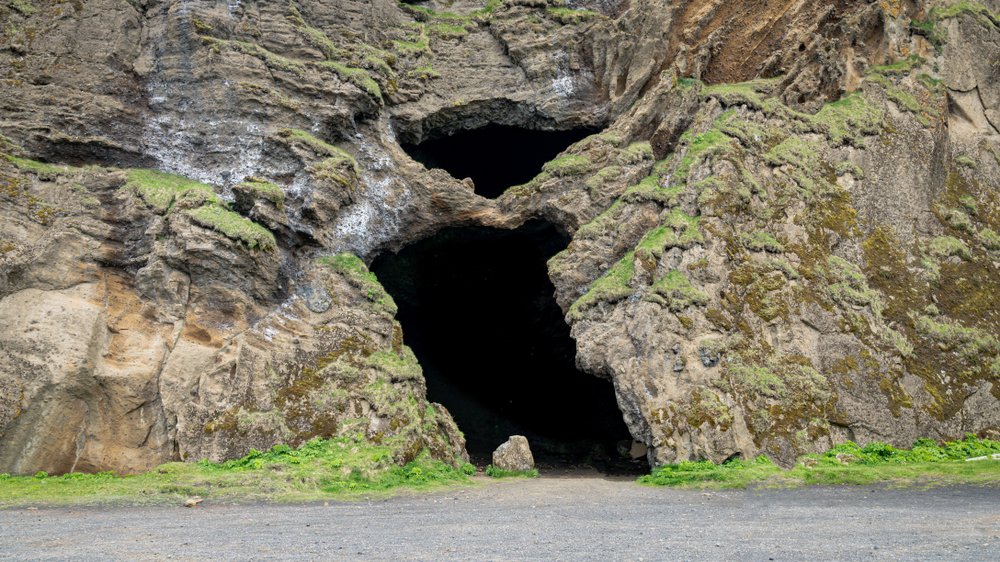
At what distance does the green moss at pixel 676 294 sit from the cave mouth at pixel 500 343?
6029 mm

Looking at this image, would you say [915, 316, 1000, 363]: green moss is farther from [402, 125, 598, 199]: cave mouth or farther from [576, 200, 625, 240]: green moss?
[402, 125, 598, 199]: cave mouth

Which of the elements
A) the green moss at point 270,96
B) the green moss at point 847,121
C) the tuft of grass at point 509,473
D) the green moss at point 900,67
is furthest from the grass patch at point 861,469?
the green moss at point 270,96

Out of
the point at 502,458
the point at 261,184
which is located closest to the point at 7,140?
the point at 261,184

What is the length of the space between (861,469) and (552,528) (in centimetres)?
761

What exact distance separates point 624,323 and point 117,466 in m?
12.0

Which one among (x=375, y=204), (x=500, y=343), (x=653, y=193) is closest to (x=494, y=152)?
(x=375, y=204)

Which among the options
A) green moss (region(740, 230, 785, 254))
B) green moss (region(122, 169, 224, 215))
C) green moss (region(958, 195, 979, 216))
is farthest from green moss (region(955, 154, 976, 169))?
green moss (region(122, 169, 224, 215))

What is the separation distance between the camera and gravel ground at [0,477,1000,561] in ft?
21.9

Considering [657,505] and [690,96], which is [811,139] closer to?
[690,96]

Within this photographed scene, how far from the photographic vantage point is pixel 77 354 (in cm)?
1227

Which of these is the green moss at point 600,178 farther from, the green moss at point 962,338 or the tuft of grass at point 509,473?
the green moss at point 962,338

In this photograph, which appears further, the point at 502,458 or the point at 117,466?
the point at 502,458

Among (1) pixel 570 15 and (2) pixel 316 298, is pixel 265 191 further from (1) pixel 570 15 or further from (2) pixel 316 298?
(1) pixel 570 15

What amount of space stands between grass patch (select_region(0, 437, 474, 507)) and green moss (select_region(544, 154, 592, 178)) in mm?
9675
